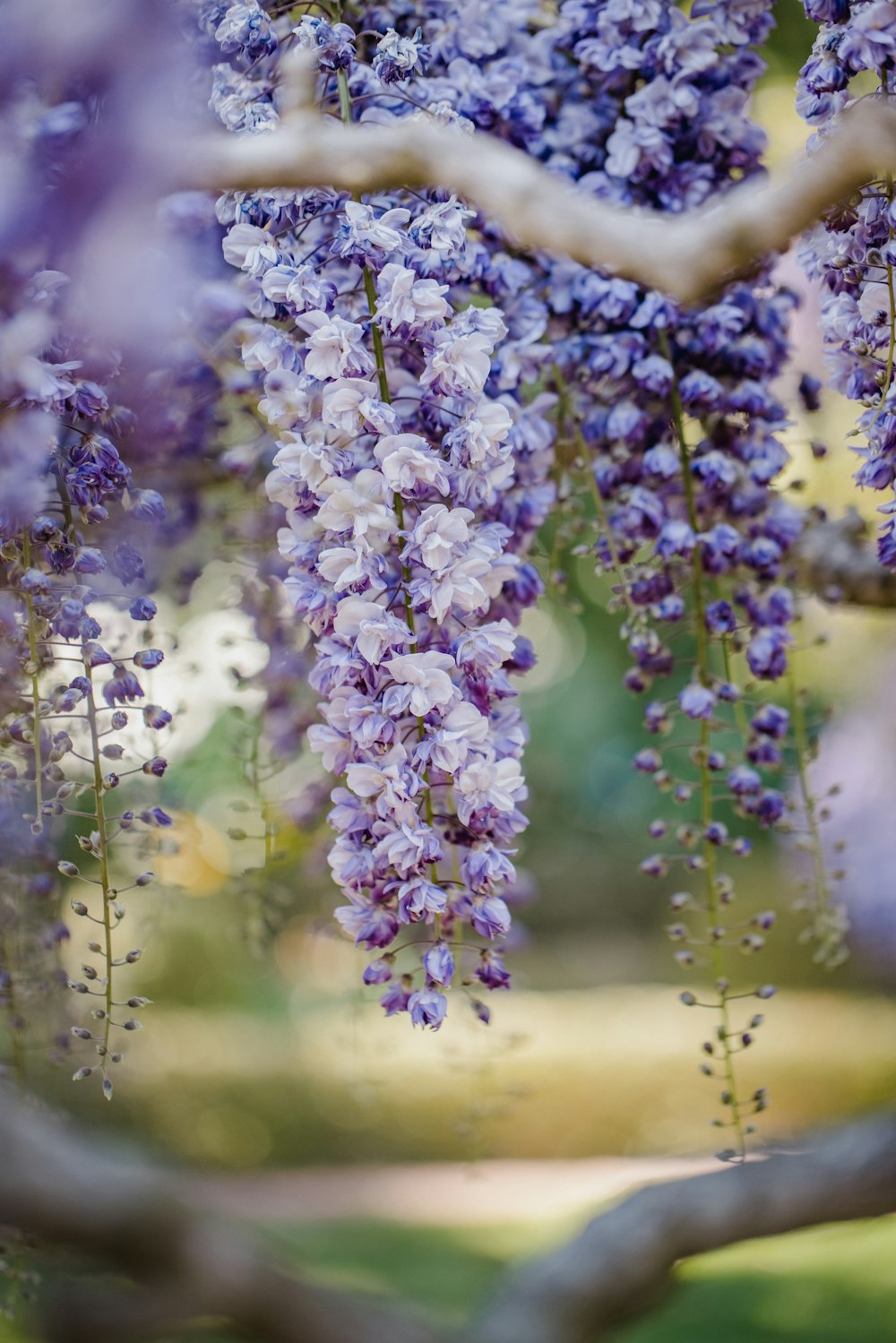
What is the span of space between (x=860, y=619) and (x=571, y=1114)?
2.26 m

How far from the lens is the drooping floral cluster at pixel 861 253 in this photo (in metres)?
0.65

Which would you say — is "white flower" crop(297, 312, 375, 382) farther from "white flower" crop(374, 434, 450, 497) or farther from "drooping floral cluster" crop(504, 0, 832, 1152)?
"drooping floral cluster" crop(504, 0, 832, 1152)

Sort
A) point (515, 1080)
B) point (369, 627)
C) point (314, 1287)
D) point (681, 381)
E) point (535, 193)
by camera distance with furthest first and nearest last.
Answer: point (515, 1080)
point (314, 1287)
point (681, 381)
point (369, 627)
point (535, 193)

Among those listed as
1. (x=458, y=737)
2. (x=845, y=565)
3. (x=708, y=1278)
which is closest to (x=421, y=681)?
(x=458, y=737)

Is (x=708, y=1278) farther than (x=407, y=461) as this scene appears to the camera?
Yes

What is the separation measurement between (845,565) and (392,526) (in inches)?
27.9

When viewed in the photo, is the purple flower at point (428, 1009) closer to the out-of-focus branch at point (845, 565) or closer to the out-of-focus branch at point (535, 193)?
the out-of-focus branch at point (535, 193)

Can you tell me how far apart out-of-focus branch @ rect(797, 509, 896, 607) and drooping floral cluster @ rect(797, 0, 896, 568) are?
18.3 inches

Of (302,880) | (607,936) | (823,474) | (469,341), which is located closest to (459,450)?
(469,341)

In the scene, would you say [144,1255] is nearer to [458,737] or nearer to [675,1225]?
[675,1225]

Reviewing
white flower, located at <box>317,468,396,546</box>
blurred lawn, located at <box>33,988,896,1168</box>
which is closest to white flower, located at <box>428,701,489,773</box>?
white flower, located at <box>317,468,396,546</box>

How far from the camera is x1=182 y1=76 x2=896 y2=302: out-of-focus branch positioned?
50 cm

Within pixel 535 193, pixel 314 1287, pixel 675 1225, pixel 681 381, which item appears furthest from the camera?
pixel 314 1287

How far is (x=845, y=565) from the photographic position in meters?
1.20
